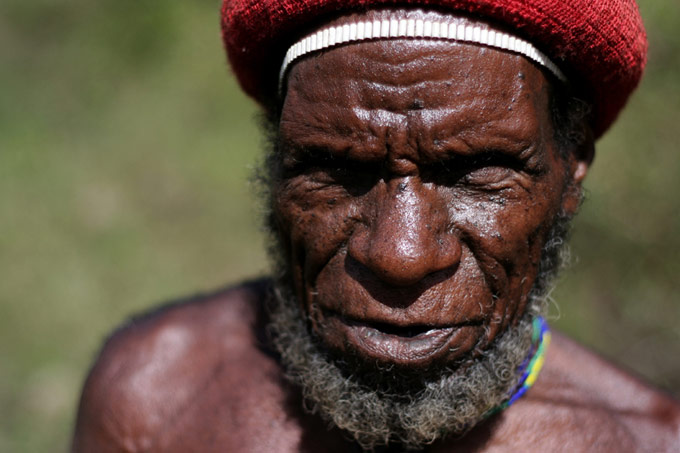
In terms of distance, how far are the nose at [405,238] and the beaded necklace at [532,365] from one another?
0.61 metres

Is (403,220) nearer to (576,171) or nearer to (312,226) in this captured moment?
(312,226)

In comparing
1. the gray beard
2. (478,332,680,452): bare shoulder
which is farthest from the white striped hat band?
(478,332,680,452): bare shoulder

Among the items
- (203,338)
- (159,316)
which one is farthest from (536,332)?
(159,316)

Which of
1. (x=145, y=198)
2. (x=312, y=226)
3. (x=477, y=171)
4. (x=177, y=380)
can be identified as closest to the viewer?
(x=477, y=171)

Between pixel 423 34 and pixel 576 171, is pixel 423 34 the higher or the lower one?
the higher one

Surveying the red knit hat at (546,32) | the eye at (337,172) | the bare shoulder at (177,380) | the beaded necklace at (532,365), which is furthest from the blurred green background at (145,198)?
the beaded necklace at (532,365)

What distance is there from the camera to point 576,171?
235cm

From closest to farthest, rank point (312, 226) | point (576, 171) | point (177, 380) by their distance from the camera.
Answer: point (312, 226)
point (576, 171)
point (177, 380)

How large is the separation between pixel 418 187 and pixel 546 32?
1.79ft

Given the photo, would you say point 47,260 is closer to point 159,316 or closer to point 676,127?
point 159,316

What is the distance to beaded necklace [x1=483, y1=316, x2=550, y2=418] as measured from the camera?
229cm

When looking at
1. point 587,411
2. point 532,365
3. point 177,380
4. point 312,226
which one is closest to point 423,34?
point 312,226

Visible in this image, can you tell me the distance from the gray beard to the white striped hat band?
61 cm

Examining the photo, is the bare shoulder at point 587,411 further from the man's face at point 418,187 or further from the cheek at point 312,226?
the cheek at point 312,226
